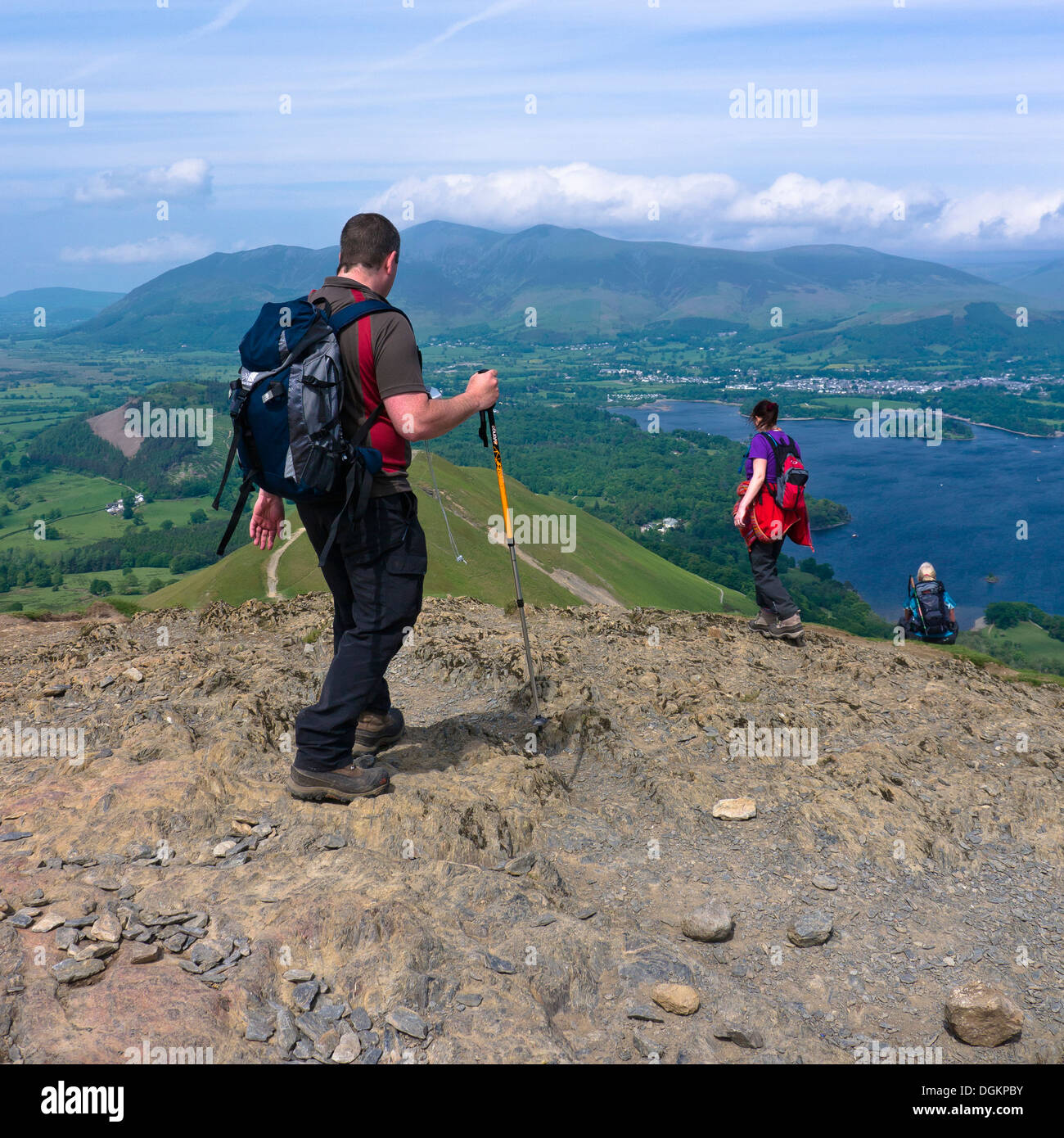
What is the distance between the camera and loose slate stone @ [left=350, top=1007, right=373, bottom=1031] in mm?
4320

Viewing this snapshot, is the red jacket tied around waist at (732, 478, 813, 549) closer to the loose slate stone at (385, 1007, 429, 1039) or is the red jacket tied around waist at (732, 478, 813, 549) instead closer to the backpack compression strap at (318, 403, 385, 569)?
the backpack compression strap at (318, 403, 385, 569)

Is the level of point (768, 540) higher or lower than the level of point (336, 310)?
lower

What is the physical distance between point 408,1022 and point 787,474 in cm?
967

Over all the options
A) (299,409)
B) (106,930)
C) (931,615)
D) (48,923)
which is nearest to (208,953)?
(106,930)

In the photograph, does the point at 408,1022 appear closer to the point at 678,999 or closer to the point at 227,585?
the point at 678,999

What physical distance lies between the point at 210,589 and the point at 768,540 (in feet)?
161

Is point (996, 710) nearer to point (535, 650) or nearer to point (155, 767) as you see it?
point (535, 650)

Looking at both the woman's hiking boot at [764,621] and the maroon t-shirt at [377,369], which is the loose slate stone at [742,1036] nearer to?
the maroon t-shirt at [377,369]

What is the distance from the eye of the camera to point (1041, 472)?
175000 millimetres

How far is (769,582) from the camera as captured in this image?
41.1ft

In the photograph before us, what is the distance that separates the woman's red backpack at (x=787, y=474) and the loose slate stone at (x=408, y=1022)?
31.3ft

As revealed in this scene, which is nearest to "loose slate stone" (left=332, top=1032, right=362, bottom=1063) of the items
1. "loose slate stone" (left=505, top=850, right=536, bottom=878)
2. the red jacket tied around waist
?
"loose slate stone" (left=505, top=850, right=536, bottom=878)

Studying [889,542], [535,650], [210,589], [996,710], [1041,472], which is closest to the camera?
[996,710]
